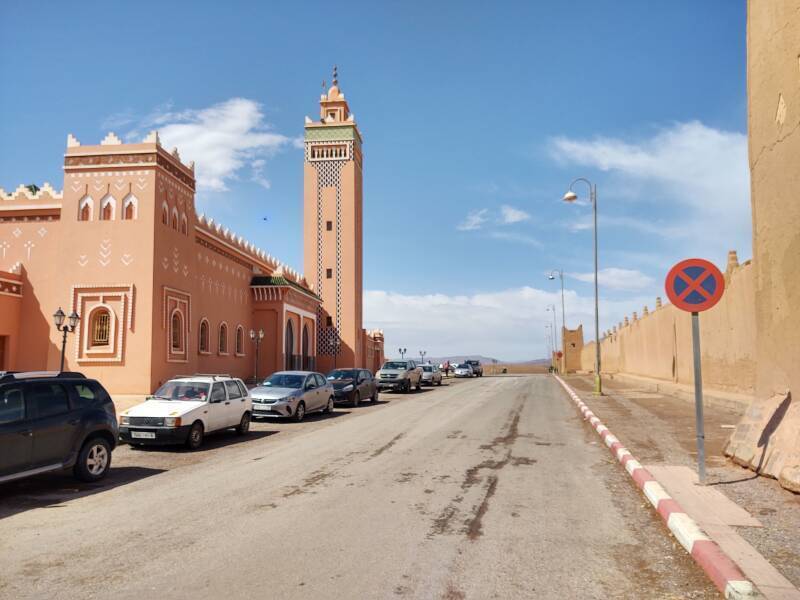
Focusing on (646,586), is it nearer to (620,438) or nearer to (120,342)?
(620,438)

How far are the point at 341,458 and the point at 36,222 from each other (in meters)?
21.6

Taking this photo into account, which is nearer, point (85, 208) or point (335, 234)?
point (85, 208)

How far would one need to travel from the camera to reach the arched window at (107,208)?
25.5 metres

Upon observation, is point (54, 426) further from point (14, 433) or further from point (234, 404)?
point (234, 404)

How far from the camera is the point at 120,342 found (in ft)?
81.4

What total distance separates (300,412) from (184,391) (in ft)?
17.1

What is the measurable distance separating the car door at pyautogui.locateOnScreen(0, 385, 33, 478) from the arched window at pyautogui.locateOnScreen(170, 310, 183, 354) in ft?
61.7

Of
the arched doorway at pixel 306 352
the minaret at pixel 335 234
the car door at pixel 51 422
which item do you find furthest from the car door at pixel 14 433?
the minaret at pixel 335 234

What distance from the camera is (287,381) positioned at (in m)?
20.0

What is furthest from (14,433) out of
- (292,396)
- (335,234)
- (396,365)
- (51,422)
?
(335,234)

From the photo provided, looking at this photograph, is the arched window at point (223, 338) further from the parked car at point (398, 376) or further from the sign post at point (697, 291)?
the sign post at point (697, 291)

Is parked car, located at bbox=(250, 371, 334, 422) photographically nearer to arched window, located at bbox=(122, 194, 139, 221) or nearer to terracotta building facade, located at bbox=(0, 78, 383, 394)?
terracotta building facade, located at bbox=(0, 78, 383, 394)

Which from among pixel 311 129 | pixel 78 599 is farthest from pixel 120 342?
pixel 311 129

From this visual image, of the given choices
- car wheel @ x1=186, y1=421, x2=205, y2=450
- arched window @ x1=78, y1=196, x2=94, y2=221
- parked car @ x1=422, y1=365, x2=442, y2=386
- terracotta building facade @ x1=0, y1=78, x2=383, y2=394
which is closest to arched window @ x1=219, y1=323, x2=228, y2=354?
terracotta building facade @ x1=0, y1=78, x2=383, y2=394
